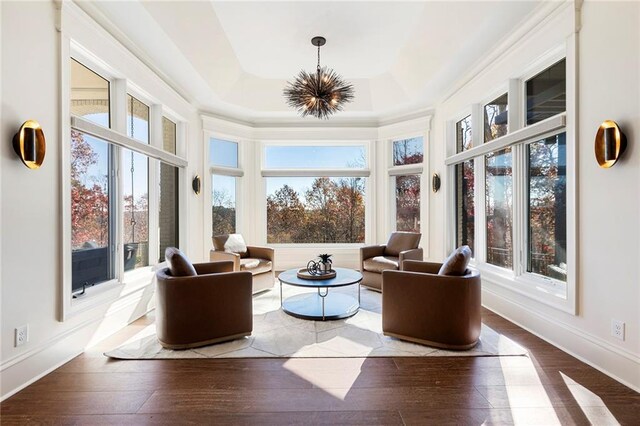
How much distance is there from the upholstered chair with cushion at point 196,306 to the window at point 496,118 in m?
3.52

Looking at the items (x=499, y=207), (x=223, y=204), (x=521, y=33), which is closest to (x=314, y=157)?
(x=223, y=204)

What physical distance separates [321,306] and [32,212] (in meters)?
2.94

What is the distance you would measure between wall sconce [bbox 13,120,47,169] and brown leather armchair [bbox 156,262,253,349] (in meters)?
1.27

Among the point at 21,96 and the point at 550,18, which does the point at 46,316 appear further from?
the point at 550,18

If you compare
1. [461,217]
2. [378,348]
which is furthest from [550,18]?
[378,348]

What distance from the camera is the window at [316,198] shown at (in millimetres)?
6395

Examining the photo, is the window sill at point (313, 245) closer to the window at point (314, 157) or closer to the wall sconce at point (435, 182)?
the window at point (314, 157)

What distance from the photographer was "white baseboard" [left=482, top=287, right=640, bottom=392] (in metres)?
2.25

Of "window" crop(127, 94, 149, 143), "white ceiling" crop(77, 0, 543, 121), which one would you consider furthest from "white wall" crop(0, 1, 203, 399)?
"window" crop(127, 94, 149, 143)

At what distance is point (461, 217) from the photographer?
4.99 meters

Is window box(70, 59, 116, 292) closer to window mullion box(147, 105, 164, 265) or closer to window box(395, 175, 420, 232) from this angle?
window mullion box(147, 105, 164, 265)

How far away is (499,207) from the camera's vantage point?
3.98 meters

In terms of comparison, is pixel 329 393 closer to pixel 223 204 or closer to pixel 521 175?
pixel 521 175

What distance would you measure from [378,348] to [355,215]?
148 inches
